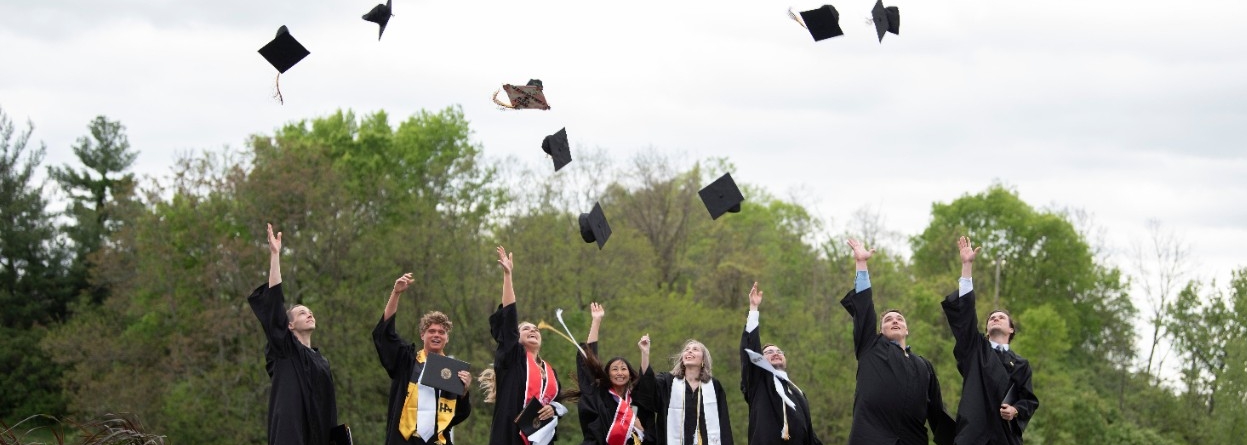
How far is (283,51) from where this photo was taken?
11359mm

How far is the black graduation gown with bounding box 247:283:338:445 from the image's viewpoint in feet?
29.3

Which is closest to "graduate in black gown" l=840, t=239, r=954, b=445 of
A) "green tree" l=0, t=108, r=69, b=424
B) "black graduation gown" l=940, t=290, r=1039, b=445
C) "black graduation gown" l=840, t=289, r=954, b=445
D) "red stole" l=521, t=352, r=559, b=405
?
"black graduation gown" l=840, t=289, r=954, b=445

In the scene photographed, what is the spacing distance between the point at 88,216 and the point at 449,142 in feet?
45.2

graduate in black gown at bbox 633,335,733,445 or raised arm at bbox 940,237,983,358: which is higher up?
raised arm at bbox 940,237,983,358

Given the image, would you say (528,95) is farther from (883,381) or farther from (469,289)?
(469,289)

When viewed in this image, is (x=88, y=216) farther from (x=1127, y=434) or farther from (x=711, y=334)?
(x=1127, y=434)

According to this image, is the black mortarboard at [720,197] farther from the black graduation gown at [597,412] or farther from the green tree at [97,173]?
the green tree at [97,173]

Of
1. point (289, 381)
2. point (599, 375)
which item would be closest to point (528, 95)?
point (599, 375)

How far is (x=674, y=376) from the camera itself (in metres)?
10.5

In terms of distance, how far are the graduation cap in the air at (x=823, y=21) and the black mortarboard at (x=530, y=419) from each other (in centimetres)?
390

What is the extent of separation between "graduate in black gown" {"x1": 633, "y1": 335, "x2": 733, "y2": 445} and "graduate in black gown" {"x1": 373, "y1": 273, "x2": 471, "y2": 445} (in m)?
1.41

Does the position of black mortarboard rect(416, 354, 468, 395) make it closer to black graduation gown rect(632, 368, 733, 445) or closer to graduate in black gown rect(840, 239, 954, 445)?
black graduation gown rect(632, 368, 733, 445)

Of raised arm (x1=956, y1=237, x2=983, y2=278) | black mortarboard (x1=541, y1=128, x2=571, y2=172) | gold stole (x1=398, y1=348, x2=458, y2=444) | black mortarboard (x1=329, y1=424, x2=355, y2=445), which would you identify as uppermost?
black mortarboard (x1=541, y1=128, x2=571, y2=172)

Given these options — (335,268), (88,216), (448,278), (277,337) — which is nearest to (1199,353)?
(448,278)
